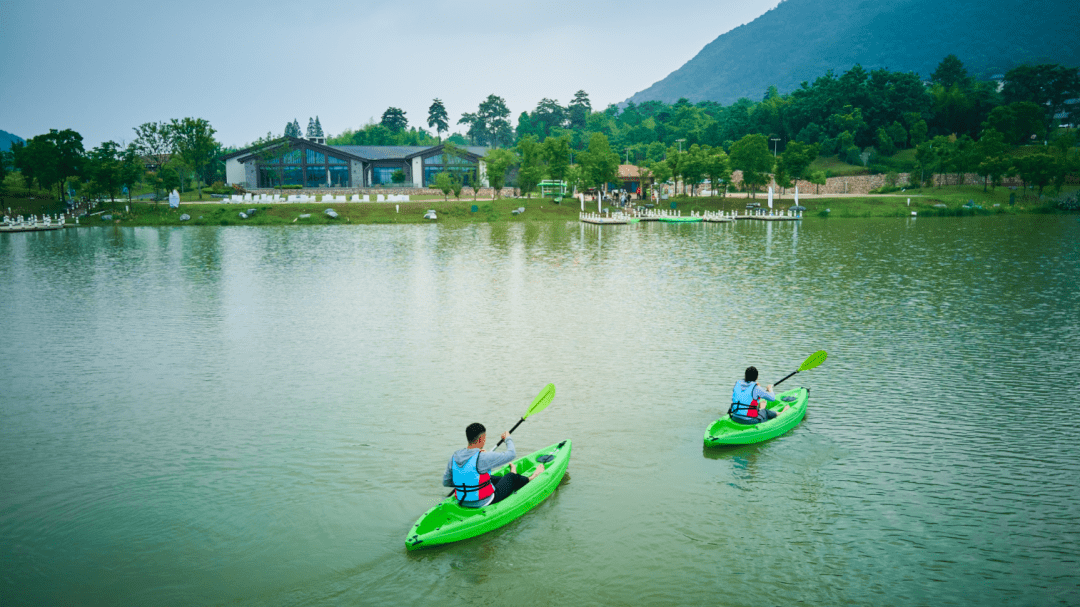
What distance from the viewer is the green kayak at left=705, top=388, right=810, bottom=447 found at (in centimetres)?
1441

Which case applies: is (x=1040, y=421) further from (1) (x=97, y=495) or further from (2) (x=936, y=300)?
(1) (x=97, y=495)

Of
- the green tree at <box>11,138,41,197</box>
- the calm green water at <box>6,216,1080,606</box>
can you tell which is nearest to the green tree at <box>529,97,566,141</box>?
the green tree at <box>11,138,41,197</box>

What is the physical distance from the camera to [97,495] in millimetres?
12734

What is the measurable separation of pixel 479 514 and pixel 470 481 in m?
0.54

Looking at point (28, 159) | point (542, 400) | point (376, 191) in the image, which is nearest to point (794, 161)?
point (376, 191)

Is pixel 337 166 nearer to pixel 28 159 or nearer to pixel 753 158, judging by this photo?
pixel 28 159

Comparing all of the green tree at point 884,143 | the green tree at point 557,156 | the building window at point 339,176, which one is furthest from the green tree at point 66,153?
the green tree at point 884,143

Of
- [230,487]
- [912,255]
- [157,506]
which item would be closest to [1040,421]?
[230,487]

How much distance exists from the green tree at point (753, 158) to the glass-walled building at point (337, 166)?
37.4 metres

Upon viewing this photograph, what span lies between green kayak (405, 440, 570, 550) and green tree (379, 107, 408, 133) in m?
171

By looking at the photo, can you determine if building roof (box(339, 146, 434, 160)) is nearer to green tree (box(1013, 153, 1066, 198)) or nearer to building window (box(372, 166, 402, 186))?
building window (box(372, 166, 402, 186))

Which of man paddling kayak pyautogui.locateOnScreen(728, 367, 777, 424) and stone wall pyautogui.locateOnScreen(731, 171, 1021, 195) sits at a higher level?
stone wall pyautogui.locateOnScreen(731, 171, 1021, 195)

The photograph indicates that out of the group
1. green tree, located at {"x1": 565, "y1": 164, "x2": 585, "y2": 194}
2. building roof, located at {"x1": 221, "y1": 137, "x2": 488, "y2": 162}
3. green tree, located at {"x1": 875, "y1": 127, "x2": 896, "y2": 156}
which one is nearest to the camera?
green tree, located at {"x1": 565, "y1": 164, "x2": 585, "y2": 194}

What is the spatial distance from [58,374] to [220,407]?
21.8 feet
